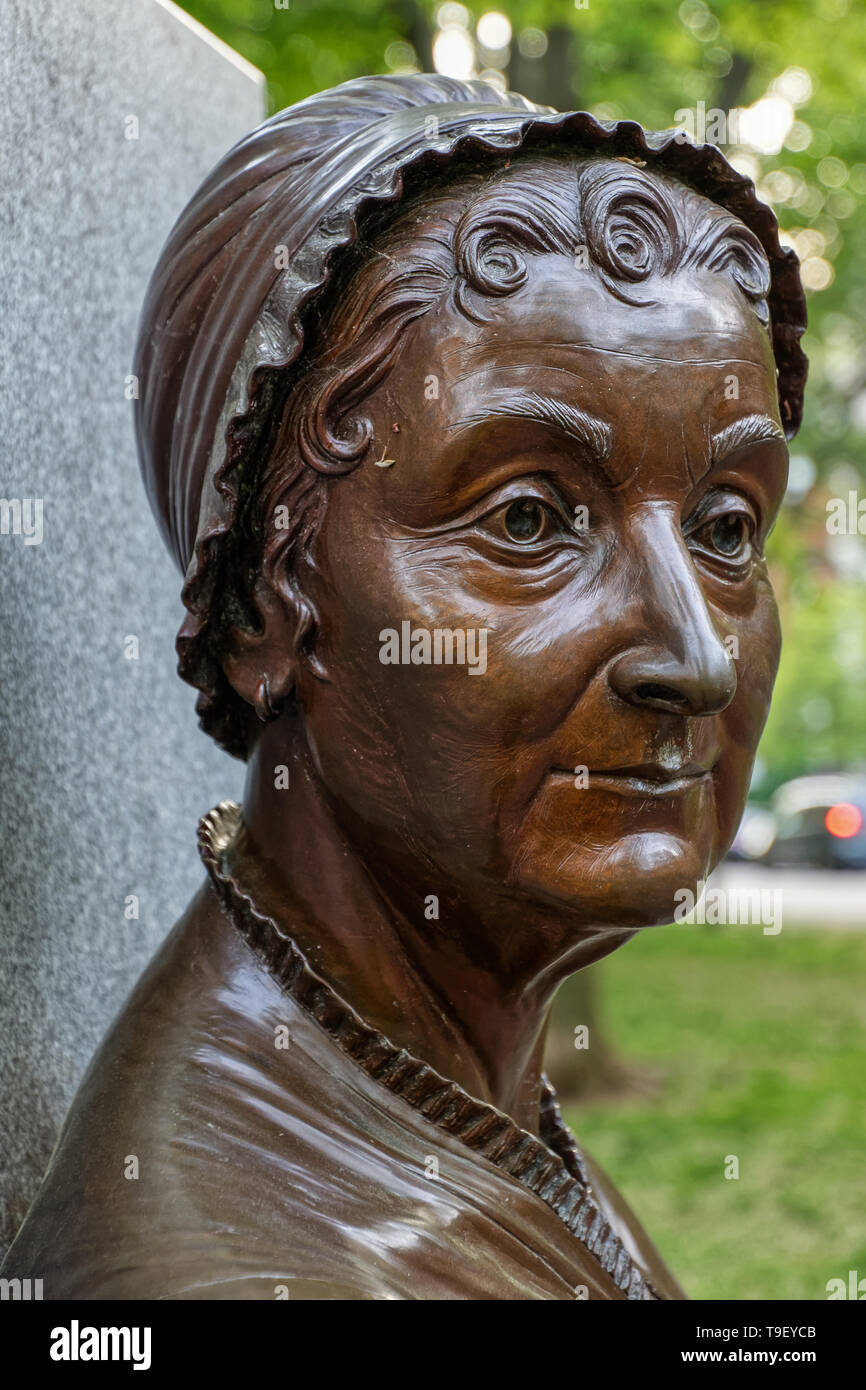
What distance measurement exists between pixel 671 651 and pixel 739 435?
345 mm

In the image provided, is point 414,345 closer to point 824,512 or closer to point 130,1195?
point 130,1195

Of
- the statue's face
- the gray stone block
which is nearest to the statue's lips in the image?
the statue's face

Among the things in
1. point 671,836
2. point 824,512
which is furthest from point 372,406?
point 824,512

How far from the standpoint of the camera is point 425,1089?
218cm

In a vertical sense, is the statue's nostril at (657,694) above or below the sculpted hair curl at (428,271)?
below

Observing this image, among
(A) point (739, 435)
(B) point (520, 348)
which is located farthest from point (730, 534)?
(B) point (520, 348)

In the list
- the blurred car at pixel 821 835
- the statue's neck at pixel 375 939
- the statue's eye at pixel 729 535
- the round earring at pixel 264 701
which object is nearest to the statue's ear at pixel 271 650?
the round earring at pixel 264 701

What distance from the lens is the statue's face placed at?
6.72 ft

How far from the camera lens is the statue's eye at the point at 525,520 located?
82.0 inches

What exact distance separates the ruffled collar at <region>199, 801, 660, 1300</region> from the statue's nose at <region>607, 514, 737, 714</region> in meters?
0.58

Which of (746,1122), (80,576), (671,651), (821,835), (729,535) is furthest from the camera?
(821,835)

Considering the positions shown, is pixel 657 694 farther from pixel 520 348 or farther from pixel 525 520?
pixel 520 348

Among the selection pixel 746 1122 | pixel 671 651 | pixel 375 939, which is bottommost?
pixel 375 939

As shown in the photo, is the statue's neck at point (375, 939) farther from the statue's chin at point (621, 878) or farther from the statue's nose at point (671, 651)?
the statue's nose at point (671, 651)
